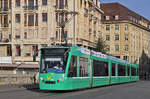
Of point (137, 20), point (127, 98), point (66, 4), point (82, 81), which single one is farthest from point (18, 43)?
point (137, 20)

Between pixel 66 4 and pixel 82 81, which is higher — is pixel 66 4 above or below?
above

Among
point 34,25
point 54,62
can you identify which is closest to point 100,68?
point 54,62

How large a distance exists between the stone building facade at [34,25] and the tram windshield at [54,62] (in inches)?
1291

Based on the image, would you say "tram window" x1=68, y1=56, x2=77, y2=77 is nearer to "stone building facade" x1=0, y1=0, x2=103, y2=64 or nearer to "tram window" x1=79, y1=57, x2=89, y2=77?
"tram window" x1=79, y1=57, x2=89, y2=77

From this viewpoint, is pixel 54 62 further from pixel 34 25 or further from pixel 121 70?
pixel 34 25

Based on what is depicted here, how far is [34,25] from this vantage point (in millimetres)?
53812

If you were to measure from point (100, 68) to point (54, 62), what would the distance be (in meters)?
7.68

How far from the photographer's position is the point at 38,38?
53844mm

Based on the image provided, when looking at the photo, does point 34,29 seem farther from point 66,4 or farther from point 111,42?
point 111,42

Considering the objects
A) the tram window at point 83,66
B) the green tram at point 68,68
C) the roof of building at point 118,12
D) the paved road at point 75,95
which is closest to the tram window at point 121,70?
the green tram at point 68,68

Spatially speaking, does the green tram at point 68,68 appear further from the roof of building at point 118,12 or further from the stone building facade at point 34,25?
the roof of building at point 118,12

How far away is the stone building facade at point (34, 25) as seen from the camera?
175 ft

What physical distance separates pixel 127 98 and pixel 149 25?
9142 centimetres

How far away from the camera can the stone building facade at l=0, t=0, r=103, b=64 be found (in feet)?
175
